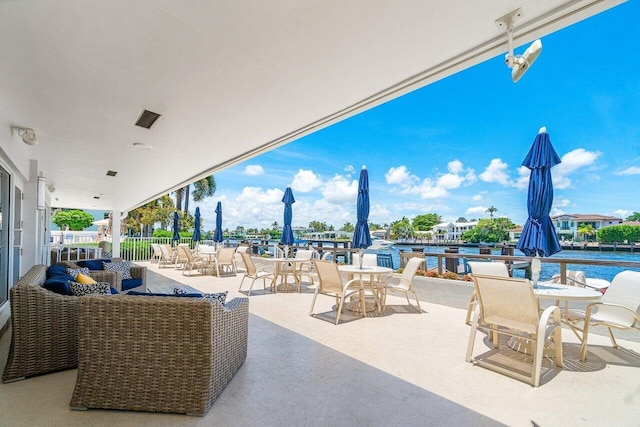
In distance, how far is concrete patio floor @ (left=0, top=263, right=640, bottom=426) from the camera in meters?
1.99

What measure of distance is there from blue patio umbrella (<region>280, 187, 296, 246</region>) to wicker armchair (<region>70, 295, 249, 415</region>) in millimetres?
5293

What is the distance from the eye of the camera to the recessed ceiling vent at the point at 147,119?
3273 mm

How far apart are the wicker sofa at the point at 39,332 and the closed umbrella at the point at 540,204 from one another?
180 inches

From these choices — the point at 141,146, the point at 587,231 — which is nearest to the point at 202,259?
the point at 141,146

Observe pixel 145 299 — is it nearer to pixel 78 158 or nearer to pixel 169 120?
pixel 169 120

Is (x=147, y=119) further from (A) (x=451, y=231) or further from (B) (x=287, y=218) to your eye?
(A) (x=451, y=231)

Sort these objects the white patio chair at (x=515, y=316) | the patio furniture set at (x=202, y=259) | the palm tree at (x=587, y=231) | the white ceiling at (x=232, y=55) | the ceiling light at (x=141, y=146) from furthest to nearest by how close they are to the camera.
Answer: the palm tree at (x=587, y=231) → the patio furniture set at (x=202, y=259) → the ceiling light at (x=141, y=146) → the white patio chair at (x=515, y=316) → the white ceiling at (x=232, y=55)

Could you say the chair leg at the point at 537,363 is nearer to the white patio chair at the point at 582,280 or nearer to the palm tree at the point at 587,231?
the white patio chair at the point at 582,280

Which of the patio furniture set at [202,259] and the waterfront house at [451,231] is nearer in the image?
the patio furniture set at [202,259]

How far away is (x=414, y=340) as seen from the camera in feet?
11.3

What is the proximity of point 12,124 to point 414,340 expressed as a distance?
511cm

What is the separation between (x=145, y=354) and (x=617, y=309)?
13.6 ft

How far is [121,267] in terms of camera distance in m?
5.23

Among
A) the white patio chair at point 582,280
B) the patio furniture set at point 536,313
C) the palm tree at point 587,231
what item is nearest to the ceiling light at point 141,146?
the patio furniture set at point 536,313
